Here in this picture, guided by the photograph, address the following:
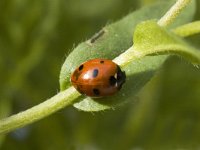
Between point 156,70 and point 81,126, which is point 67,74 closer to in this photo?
point 156,70

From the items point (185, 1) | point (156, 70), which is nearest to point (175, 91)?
point (156, 70)

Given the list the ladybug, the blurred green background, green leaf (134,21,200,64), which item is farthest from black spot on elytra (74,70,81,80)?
the blurred green background

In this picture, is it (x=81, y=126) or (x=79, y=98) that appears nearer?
(x=79, y=98)

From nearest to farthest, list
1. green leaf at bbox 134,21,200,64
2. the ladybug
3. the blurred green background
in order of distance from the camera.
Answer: green leaf at bbox 134,21,200,64 < the ladybug < the blurred green background

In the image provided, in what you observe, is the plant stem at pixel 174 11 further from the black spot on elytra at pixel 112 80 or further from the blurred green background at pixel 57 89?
the blurred green background at pixel 57 89

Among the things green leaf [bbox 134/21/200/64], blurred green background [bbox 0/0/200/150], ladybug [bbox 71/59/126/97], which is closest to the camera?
green leaf [bbox 134/21/200/64]

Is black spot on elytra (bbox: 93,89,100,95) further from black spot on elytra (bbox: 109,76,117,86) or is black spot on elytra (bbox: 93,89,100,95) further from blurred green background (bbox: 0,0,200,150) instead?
blurred green background (bbox: 0,0,200,150)
